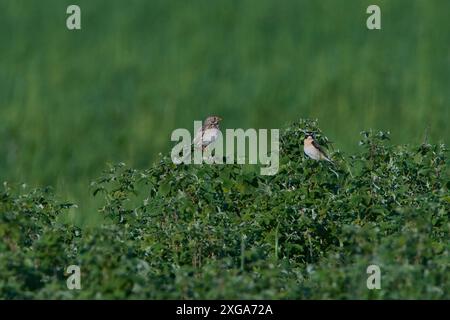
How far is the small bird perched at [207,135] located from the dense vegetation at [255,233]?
0.48 metres

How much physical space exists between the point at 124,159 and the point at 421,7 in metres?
5.91

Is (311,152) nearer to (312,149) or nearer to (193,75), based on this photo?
(312,149)

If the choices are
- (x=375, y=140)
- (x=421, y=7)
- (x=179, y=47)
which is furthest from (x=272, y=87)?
(x=375, y=140)

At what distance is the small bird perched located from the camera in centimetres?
915

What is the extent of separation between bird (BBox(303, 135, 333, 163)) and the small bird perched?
2.15 feet

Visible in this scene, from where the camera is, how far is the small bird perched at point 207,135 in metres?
9.15

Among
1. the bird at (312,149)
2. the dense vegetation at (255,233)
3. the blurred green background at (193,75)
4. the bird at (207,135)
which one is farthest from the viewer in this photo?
the blurred green background at (193,75)

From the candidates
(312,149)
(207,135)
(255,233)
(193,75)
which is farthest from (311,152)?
(193,75)

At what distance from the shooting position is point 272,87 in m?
14.3

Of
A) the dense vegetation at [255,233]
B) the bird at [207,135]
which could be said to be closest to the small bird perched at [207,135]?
the bird at [207,135]

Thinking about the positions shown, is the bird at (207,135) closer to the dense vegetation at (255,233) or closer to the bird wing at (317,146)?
the dense vegetation at (255,233)

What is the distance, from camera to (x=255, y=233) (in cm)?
823

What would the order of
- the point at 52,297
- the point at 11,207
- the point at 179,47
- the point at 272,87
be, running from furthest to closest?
the point at 179,47 < the point at 272,87 < the point at 11,207 < the point at 52,297
